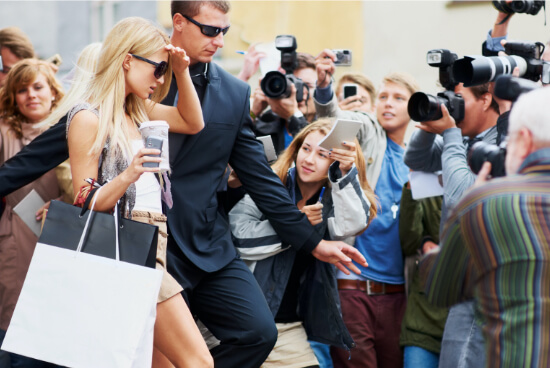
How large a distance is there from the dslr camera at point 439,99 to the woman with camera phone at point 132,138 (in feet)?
3.52

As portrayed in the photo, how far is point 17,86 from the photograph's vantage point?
5164mm

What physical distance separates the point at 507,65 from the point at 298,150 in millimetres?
1563

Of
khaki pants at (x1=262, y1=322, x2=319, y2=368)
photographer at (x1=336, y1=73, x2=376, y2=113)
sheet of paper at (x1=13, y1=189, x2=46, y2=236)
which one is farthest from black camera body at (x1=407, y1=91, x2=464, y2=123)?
sheet of paper at (x1=13, y1=189, x2=46, y2=236)

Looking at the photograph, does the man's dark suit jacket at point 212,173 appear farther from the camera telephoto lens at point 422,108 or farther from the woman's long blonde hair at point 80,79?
the camera telephoto lens at point 422,108

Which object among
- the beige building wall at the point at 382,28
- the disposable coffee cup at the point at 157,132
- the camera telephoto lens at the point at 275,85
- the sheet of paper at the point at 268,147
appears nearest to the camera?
the disposable coffee cup at the point at 157,132

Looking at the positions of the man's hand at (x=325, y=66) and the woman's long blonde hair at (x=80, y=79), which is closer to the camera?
the woman's long blonde hair at (x=80, y=79)

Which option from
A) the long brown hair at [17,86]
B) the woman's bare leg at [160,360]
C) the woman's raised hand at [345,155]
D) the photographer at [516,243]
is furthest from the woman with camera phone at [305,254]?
the photographer at [516,243]

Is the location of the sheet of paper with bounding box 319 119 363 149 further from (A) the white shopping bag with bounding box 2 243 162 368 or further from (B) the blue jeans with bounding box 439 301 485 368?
(A) the white shopping bag with bounding box 2 243 162 368

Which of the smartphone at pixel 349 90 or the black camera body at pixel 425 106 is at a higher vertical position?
the black camera body at pixel 425 106

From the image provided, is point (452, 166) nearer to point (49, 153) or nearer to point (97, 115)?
point (97, 115)

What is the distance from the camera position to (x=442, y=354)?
385cm

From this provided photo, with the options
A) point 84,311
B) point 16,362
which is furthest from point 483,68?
point 16,362

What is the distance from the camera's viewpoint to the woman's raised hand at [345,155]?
14.4ft

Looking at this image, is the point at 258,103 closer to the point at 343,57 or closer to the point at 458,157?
the point at 343,57
